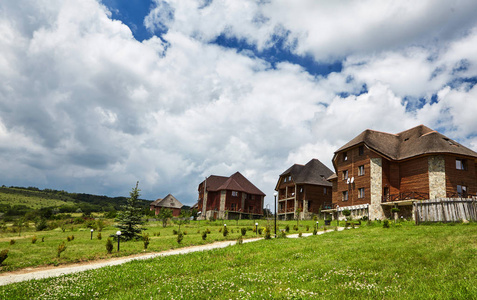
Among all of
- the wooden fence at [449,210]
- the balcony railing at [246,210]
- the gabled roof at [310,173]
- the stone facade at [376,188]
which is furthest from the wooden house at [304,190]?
the wooden fence at [449,210]

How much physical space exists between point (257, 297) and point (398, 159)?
33847mm

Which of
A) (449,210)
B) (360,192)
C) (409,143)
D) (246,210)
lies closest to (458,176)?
(409,143)

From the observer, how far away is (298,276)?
→ 1007 centimetres

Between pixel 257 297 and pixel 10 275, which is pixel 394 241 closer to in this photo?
pixel 257 297

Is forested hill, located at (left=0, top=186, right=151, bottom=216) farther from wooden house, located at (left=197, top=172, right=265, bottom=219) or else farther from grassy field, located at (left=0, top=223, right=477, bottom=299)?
grassy field, located at (left=0, top=223, right=477, bottom=299)

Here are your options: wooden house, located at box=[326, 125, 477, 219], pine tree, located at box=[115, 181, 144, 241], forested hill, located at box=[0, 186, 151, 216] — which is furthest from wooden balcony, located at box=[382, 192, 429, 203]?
forested hill, located at box=[0, 186, 151, 216]

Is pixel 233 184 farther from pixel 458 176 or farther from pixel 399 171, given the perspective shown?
pixel 458 176

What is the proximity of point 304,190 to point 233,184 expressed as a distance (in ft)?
54.6

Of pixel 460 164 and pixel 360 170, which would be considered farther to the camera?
pixel 360 170

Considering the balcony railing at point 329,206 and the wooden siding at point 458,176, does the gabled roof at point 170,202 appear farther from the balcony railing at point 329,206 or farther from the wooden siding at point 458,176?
the wooden siding at point 458,176

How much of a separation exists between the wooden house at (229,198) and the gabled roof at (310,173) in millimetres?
11056

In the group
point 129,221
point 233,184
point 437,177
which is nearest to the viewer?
point 129,221

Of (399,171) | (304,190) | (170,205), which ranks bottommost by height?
(170,205)

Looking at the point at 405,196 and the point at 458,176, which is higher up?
the point at 458,176
